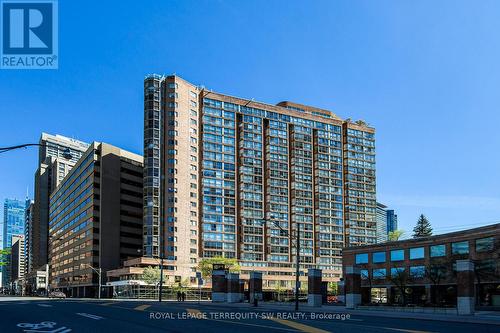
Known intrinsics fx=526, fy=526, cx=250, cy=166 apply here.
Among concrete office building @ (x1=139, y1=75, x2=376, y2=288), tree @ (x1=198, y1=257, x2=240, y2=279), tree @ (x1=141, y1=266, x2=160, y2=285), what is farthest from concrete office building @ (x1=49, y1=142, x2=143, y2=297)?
tree @ (x1=198, y1=257, x2=240, y2=279)

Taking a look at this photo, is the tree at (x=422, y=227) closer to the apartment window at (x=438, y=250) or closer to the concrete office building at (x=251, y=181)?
the concrete office building at (x=251, y=181)

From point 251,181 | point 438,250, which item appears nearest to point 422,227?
point 251,181

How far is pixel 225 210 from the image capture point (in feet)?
496

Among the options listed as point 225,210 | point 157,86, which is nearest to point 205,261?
point 225,210

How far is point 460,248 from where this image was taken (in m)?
74.6

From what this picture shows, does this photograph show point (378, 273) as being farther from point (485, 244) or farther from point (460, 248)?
point (485, 244)

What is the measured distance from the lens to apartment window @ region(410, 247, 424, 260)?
269 feet

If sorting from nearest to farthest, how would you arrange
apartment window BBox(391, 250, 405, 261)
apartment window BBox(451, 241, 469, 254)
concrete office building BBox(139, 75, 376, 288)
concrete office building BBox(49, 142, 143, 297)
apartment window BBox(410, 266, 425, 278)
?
1. apartment window BBox(451, 241, 469, 254)
2. apartment window BBox(410, 266, 425, 278)
3. apartment window BBox(391, 250, 405, 261)
4. concrete office building BBox(139, 75, 376, 288)
5. concrete office building BBox(49, 142, 143, 297)

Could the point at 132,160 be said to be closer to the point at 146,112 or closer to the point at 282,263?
the point at 146,112

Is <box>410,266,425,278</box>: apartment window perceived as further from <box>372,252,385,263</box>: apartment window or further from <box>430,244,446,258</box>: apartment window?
<box>372,252,385,263</box>: apartment window

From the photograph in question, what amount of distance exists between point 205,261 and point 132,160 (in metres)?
46.4

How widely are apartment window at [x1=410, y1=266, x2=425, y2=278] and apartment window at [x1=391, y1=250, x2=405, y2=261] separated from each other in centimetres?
319

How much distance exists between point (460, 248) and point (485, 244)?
15.3 ft

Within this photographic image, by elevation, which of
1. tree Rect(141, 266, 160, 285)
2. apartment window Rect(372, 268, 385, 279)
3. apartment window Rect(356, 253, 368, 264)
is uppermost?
apartment window Rect(356, 253, 368, 264)
